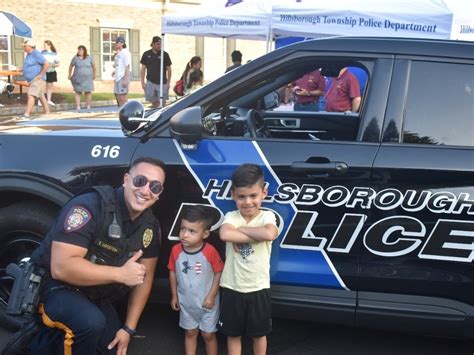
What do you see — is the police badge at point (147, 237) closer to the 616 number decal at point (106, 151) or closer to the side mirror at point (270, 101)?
the 616 number decal at point (106, 151)

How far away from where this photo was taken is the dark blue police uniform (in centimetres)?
241

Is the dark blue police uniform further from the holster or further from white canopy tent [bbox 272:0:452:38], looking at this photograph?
white canopy tent [bbox 272:0:452:38]

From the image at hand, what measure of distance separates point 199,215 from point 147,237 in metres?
0.28

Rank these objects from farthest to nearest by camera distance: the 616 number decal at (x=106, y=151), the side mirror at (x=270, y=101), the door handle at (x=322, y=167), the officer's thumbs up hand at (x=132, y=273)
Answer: the side mirror at (x=270, y=101), the 616 number decal at (x=106, y=151), the door handle at (x=322, y=167), the officer's thumbs up hand at (x=132, y=273)

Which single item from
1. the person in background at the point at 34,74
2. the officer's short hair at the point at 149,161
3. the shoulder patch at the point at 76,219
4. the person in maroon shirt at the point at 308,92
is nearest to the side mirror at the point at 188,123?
the officer's short hair at the point at 149,161

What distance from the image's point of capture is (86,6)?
19.0m

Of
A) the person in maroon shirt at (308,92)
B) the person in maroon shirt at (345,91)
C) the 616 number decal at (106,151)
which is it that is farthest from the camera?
the person in maroon shirt at (308,92)

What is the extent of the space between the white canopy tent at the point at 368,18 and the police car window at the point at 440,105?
4.27 metres

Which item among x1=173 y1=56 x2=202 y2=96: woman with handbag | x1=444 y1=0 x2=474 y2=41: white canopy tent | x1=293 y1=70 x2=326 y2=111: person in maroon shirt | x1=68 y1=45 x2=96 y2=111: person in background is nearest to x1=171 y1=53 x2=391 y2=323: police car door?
x1=293 y1=70 x2=326 y2=111: person in maroon shirt

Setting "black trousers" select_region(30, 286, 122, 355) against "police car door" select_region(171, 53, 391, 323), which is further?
"police car door" select_region(171, 53, 391, 323)

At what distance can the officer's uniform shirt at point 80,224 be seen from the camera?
239cm

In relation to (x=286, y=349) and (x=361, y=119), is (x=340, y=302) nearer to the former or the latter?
(x=286, y=349)

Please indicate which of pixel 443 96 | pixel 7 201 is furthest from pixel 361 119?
pixel 7 201

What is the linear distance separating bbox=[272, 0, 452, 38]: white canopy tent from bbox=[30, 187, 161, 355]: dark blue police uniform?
5.13m
